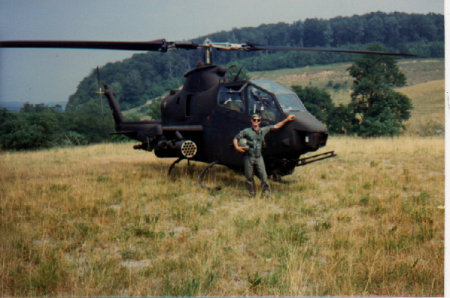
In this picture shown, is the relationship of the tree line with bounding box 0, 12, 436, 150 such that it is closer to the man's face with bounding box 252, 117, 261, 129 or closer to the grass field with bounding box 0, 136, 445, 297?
the man's face with bounding box 252, 117, 261, 129

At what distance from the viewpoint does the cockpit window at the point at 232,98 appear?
27.5ft

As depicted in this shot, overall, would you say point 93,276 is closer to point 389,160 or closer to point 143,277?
point 143,277

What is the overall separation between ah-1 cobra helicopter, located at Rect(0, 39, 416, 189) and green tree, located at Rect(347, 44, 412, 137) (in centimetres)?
1933

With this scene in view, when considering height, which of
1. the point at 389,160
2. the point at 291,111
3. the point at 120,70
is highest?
the point at 120,70

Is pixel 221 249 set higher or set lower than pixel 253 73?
lower

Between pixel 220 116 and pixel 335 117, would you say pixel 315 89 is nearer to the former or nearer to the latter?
pixel 335 117

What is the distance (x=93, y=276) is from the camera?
152 inches

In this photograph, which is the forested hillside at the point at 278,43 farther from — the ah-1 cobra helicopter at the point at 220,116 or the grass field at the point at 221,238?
the grass field at the point at 221,238

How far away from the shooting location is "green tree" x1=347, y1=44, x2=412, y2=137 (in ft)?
84.4

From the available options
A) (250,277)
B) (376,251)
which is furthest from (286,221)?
(250,277)

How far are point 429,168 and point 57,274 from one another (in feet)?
38.0

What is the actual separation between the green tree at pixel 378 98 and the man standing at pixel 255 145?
67.0 ft

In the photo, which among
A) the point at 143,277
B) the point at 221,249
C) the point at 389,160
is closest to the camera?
the point at 143,277

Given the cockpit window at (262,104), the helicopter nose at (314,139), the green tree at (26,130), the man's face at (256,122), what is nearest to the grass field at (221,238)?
the helicopter nose at (314,139)
